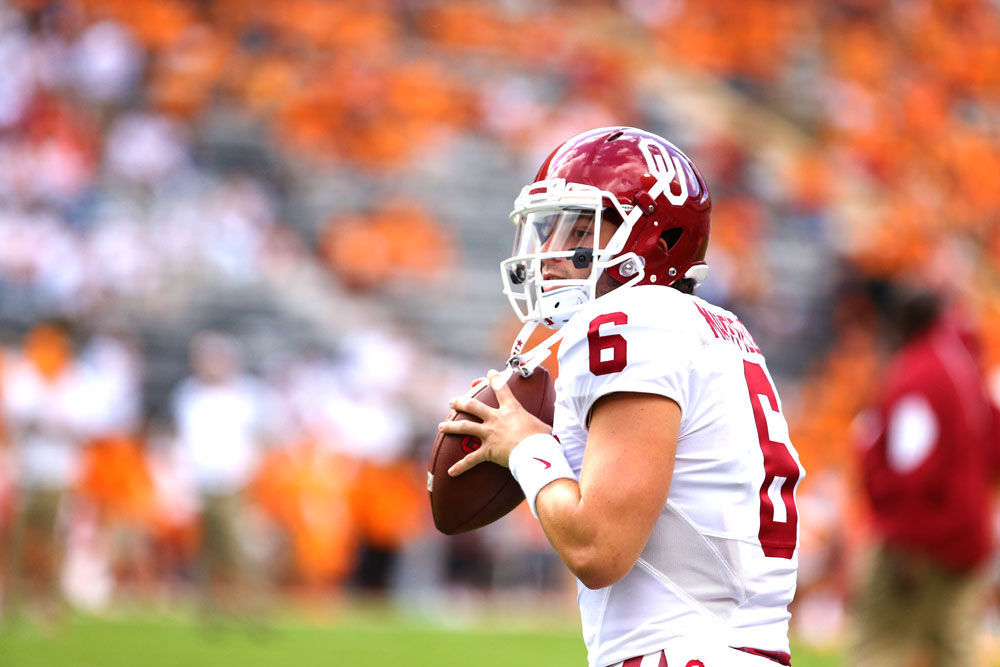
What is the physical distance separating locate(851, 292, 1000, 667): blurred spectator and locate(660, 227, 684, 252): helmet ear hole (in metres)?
3.20

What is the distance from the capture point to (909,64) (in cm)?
1812

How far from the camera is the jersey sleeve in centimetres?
210

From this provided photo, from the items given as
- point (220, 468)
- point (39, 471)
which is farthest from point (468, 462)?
point (39, 471)

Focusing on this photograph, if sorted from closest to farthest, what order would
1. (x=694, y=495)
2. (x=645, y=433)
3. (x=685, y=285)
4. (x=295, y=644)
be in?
1. (x=645, y=433)
2. (x=694, y=495)
3. (x=685, y=285)
4. (x=295, y=644)

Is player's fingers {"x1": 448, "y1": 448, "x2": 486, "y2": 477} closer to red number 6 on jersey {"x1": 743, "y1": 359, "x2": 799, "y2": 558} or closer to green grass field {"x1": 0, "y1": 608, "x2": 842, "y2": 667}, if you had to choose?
red number 6 on jersey {"x1": 743, "y1": 359, "x2": 799, "y2": 558}

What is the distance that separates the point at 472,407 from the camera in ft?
7.77

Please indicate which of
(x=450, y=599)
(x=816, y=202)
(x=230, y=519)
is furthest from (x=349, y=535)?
(x=816, y=202)

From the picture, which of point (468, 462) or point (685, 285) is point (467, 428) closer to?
point (468, 462)

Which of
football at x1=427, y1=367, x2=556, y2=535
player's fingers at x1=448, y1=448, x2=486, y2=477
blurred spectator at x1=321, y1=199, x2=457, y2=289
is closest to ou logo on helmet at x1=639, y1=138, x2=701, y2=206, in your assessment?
football at x1=427, y1=367, x2=556, y2=535

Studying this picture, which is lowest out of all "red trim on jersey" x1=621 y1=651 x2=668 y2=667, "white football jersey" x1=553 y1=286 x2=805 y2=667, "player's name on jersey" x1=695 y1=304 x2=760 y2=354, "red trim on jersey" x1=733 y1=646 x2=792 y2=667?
"red trim on jersey" x1=621 y1=651 x2=668 y2=667

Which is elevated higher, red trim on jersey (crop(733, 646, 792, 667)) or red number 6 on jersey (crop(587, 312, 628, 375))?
red number 6 on jersey (crop(587, 312, 628, 375))

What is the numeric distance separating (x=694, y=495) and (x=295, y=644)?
699 cm

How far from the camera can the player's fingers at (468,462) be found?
7.64 ft

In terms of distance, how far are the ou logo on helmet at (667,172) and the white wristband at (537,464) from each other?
0.50 m
